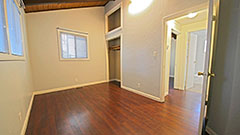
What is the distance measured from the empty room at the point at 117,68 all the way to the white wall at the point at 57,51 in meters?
0.03

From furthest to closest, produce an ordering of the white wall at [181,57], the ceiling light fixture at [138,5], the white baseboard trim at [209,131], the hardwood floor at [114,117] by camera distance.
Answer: the white wall at [181,57] < the ceiling light fixture at [138,5] < the hardwood floor at [114,117] < the white baseboard trim at [209,131]

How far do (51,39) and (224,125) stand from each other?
4.68 metres

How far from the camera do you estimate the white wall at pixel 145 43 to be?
2.41m

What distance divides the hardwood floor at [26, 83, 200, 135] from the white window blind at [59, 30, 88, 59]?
186cm

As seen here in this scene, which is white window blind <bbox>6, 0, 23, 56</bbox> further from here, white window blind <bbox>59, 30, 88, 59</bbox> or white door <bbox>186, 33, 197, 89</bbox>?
white door <bbox>186, 33, 197, 89</bbox>

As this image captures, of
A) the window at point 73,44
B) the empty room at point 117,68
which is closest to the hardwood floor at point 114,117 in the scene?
the empty room at point 117,68

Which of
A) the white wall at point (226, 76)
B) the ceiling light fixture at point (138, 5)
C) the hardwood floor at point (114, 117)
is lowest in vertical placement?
the hardwood floor at point (114, 117)

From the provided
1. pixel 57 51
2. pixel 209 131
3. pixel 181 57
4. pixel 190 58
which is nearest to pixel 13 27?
pixel 57 51

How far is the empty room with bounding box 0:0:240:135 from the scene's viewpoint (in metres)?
1.30

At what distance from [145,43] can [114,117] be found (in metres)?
2.13

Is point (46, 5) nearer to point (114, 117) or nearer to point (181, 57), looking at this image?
point (114, 117)

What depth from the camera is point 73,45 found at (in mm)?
4039

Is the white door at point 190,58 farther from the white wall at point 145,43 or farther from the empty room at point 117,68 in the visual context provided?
the white wall at point 145,43

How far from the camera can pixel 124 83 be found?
3840 millimetres
